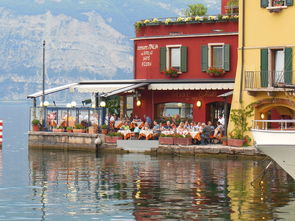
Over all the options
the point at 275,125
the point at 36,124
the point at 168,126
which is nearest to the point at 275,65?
the point at 275,125

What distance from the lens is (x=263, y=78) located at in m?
46.8

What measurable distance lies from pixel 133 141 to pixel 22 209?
20.6m

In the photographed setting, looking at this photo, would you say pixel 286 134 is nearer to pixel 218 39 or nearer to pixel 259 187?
pixel 259 187

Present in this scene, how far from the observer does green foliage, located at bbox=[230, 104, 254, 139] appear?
155 feet

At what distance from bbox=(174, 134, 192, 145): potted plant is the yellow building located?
2076 millimetres

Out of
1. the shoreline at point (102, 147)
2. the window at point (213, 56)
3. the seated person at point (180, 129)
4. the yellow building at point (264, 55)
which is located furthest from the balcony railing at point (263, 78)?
the window at point (213, 56)

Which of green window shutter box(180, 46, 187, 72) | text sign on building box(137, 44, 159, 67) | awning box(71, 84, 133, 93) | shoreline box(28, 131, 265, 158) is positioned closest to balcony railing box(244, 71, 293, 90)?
shoreline box(28, 131, 265, 158)

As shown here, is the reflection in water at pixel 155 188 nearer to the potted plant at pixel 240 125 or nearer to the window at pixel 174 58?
the potted plant at pixel 240 125

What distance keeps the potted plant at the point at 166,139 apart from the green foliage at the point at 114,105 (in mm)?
11778

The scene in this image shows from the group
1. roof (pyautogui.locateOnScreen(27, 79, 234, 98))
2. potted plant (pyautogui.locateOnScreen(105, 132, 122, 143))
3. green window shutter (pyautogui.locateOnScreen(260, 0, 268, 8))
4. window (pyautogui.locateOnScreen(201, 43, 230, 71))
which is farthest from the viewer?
window (pyautogui.locateOnScreen(201, 43, 230, 71))

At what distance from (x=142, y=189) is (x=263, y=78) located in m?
14.6

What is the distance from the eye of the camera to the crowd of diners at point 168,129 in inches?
1912

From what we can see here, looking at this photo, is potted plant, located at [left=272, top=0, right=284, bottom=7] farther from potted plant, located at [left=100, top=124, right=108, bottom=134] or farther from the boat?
the boat

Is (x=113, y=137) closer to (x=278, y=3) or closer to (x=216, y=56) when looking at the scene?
(x=216, y=56)
